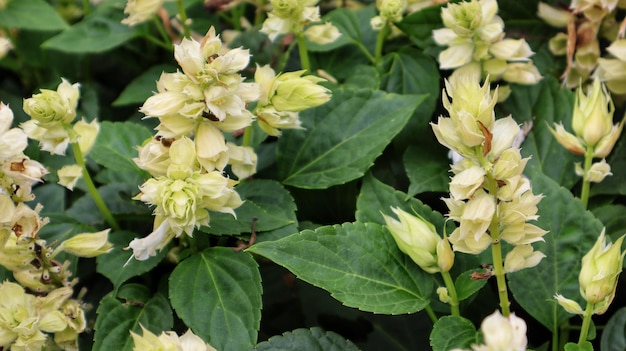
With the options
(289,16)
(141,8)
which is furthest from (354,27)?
(141,8)

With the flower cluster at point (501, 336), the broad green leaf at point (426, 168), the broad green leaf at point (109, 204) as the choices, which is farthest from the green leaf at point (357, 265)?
the broad green leaf at point (109, 204)

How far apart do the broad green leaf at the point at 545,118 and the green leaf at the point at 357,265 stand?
0.26 metres

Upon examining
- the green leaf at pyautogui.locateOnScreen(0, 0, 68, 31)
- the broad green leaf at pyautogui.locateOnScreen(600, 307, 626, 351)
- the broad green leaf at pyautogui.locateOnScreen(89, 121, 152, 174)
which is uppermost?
the green leaf at pyautogui.locateOnScreen(0, 0, 68, 31)

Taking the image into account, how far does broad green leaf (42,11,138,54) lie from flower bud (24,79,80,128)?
16.9 inches

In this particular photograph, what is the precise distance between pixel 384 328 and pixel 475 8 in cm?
46

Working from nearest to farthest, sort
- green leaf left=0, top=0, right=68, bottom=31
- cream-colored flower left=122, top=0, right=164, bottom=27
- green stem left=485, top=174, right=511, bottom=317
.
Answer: green stem left=485, top=174, right=511, bottom=317 → cream-colored flower left=122, top=0, right=164, bottom=27 → green leaf left=0, top=0, right=68, bottom=31

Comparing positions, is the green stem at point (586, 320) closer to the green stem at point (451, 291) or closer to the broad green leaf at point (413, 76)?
the green stem at point (451, 291)

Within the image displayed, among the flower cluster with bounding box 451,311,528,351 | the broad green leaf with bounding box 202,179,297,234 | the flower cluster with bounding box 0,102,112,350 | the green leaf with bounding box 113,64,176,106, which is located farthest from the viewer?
the green leaf with bounding box 113,64,176,106

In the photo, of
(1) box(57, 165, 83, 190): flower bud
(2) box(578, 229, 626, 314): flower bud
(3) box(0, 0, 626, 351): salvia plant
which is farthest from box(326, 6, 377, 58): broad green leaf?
(2) box(578, 229, 626, 314): flower bud

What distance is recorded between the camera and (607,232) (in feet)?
3.28

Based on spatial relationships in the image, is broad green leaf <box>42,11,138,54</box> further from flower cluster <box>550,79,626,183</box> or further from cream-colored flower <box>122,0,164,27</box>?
flower cluster <box>550,79,626,183</box>

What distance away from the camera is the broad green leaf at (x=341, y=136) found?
40.5 inches

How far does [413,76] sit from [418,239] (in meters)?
0.39

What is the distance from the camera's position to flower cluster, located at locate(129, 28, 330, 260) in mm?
802
